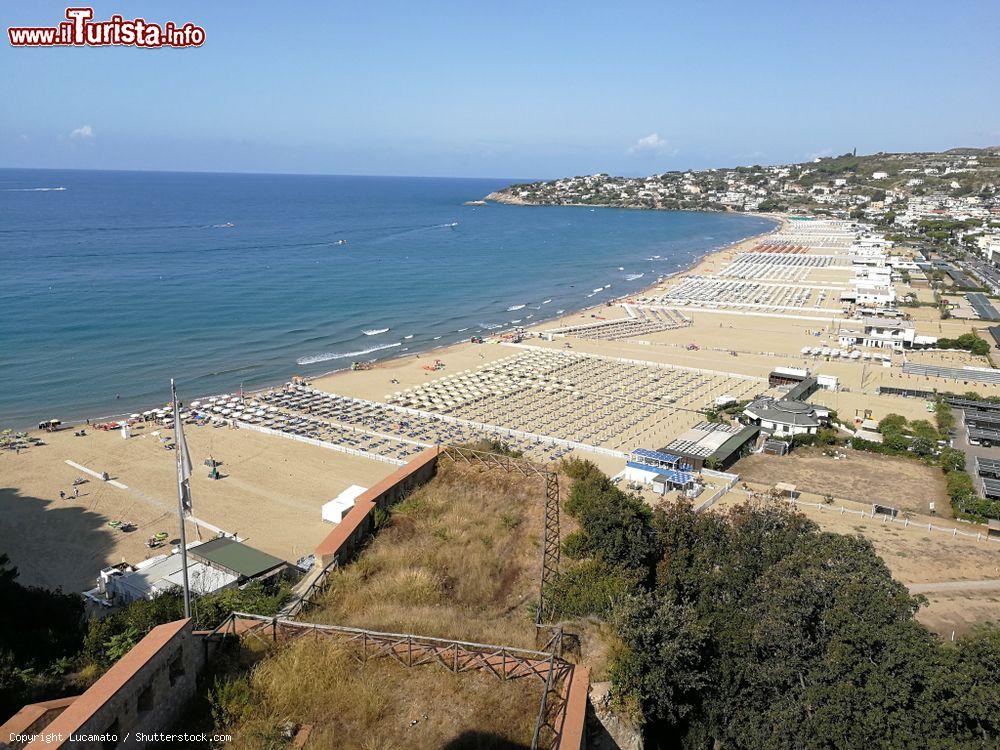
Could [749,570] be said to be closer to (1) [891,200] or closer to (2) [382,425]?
(2) [382,425]

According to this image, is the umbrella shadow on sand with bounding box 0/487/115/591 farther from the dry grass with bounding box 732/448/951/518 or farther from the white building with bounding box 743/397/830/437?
the white building with bounding box 743/397/830/437

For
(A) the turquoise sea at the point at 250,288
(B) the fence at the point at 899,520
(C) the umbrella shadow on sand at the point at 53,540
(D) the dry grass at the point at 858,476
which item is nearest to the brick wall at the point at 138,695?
(C) the umbrella shadow on sand at the point at 53,540

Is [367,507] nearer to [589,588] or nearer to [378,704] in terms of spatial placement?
[589,588]

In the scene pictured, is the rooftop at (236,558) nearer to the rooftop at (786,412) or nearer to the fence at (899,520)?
the fence at (899,520)

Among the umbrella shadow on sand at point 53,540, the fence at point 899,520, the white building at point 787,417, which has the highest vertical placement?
the white building at point 787,417

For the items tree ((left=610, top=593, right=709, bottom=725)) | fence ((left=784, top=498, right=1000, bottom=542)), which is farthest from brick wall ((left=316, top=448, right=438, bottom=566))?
fence ((left=784, top=498, right=1000, bottom=542))
